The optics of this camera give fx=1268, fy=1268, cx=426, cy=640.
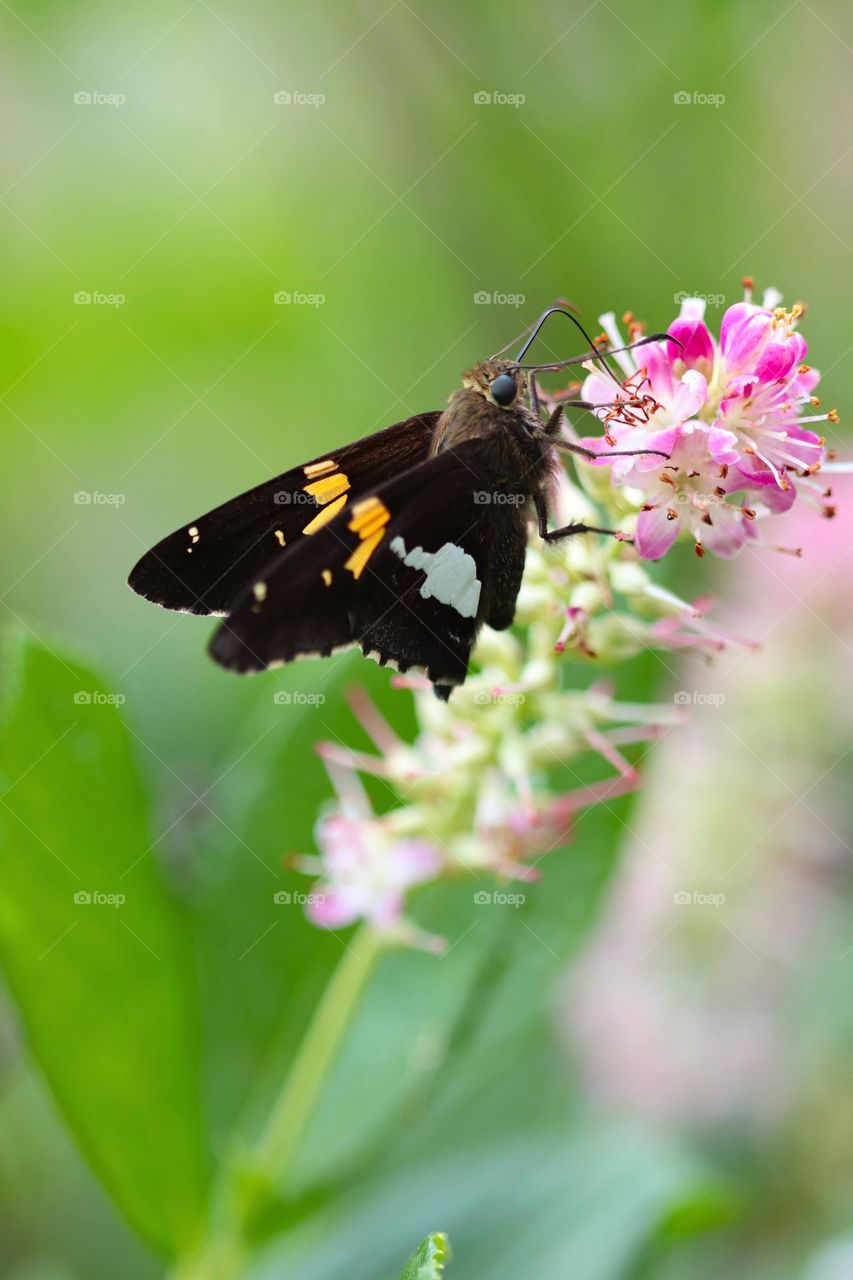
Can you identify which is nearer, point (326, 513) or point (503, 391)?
point (503, 391)

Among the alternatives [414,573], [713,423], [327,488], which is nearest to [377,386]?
[327,488]

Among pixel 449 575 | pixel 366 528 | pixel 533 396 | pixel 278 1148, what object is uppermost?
pixel 533 396

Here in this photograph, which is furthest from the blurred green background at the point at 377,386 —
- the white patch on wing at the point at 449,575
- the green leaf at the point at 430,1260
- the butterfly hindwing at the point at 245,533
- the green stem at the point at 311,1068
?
the green leaf at the point at 430,1260

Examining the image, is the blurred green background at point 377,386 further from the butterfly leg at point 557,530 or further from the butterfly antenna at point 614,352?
the butterfly antenna at point 614,352

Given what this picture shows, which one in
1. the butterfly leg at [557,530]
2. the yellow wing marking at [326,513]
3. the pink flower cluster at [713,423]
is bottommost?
the butterfly leg at [557,530]

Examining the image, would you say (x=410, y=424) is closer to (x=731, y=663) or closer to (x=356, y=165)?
(x=731, y=663)

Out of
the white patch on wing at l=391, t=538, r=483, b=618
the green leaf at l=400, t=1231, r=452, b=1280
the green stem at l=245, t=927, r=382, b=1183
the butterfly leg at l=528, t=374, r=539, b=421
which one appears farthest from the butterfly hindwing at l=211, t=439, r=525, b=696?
the green leaf at l=400, t=1231, r=452, b=1280

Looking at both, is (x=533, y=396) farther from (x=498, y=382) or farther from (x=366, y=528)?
(x=366, y=528)
